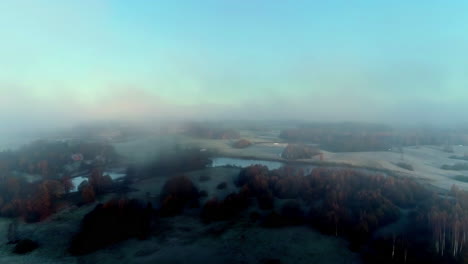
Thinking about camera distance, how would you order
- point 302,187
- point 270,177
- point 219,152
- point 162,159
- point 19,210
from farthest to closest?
point 219,152 < point 162,159 < point 270,177 < point 302,187 < point 19,210

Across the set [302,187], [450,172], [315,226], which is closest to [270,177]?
[302,187]

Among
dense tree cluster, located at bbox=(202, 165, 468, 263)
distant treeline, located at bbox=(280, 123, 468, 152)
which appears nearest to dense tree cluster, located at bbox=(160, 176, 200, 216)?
dense tree cluster, located at bbox=(202, 165, 468, 263)

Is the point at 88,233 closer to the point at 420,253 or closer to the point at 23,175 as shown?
the point at 420,253

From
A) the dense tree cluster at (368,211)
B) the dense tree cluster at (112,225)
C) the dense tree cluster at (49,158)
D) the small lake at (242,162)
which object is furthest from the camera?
the small lake at (242,162)

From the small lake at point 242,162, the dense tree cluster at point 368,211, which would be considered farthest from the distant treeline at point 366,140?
the dense tree cluster at point 368,211

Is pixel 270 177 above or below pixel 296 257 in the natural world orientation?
above

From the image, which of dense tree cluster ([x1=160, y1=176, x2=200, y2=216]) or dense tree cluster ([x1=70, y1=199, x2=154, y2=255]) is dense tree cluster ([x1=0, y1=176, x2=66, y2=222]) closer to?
dense tree cluster ([x1=70, y1=199, x2=154, y2=255])

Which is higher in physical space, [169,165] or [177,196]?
[169,165]

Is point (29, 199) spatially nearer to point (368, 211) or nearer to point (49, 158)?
point (49, 158)

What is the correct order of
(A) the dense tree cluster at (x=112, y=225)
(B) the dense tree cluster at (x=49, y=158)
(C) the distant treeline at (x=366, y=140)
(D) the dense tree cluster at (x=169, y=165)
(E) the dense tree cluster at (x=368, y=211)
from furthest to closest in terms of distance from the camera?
(C) the distant treeline at (x=366, y=140) < (B) the dense tree cluster at (x=49, y=158) < (D) the dense tree cluster at (x=169, y=165) < (A) the dense tree cluster at (x=112, y=225) < (E) the dense tree cluster at (x=368, y=211)

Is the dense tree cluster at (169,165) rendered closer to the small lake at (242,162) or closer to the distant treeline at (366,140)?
the small lake at (242,162)

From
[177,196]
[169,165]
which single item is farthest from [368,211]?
[169,165]
